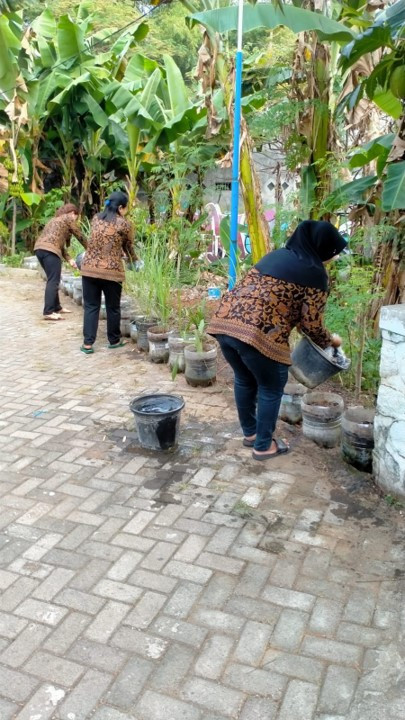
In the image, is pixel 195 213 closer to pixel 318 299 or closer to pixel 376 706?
pixel 318 299

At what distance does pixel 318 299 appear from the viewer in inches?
137

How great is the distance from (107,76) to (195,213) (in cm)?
372

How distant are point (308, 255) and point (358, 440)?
1153 mm

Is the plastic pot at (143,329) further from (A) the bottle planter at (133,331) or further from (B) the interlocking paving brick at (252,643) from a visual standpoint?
(B) the interlocking paving brick at (252,643)

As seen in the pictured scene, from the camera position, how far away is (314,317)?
351cm

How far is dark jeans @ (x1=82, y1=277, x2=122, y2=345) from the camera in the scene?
6312mm

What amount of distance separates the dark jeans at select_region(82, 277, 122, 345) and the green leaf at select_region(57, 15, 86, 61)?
5558 millimetres

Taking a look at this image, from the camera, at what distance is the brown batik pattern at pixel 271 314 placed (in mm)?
3459

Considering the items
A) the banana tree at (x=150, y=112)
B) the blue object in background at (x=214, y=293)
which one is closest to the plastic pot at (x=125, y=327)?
the blue object in background at (x=214, y=293)

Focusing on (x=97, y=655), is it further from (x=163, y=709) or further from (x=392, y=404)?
(x=392, y=404)

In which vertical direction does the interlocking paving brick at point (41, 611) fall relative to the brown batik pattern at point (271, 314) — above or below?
below

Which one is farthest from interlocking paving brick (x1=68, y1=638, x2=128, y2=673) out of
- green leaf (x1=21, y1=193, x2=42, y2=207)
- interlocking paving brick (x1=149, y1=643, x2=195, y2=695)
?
green leaf (x1=21, y1=193, x2=42, y2=207)

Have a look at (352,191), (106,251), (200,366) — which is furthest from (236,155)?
(200,366)

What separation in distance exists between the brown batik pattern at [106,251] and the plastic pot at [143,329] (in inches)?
19.5
